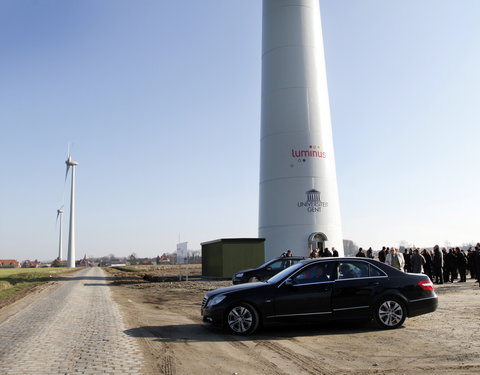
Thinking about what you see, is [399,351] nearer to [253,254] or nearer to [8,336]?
[8,336]

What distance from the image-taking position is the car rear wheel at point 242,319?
931 cm

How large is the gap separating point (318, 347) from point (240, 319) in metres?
1.81

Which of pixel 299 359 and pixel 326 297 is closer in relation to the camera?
pixel 299 359

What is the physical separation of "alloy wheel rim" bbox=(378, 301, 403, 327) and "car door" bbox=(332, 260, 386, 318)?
265 mm

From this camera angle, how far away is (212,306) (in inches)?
381

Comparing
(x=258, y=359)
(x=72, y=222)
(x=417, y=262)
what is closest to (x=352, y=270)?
(x=258, y=359)

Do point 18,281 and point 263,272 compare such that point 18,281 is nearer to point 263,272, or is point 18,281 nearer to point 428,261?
point 263,272

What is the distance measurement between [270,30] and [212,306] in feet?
80.3

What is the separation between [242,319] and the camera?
9.37 m

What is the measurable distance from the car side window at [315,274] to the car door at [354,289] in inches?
8.6

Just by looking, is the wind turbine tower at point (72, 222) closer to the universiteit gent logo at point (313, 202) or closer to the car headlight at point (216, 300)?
the universiteit gent logo at point (313, 202)

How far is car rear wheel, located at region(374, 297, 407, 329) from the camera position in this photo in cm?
970

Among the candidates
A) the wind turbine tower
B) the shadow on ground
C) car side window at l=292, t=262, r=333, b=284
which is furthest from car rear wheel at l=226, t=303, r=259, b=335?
the wind turbine tower

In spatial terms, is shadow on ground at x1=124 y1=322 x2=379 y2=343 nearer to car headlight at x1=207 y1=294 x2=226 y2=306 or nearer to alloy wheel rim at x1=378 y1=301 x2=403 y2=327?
alloy wheel rim at x1=378 y1=301 x2=403 y2=327
